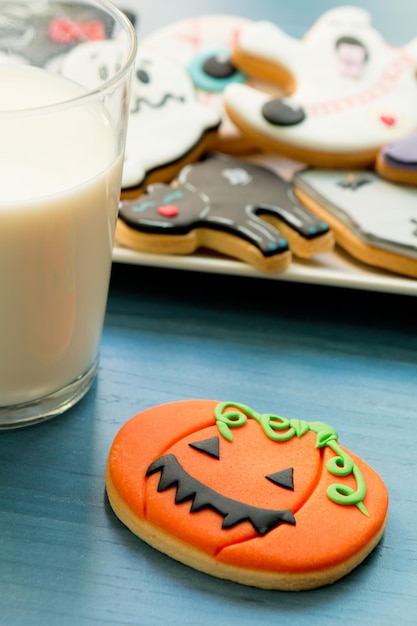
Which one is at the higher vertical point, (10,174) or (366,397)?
(10,174)

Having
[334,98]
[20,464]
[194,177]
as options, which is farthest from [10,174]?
[334,98]

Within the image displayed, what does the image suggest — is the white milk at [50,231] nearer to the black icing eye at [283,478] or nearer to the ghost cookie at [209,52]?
the black icing eye at [283,478]

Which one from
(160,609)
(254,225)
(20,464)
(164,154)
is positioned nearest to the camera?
(160,609)

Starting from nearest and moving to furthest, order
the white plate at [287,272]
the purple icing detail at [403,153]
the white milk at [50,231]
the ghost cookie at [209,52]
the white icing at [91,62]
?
Result: the white milk at [50,231] < the white icing at [91,62] < the white plate at [287,272] < the purple icing detail at [403,153] < the ghost cookie at [209,52]

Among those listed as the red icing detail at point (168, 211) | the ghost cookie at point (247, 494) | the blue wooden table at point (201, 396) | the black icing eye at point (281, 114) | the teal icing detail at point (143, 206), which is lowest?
the blue wooden table at point (201, 396)

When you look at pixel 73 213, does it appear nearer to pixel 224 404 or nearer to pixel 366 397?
pixel 224 404

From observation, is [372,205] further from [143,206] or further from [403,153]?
[143,206]

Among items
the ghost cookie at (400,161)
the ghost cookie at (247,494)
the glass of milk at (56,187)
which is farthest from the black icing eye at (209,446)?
the ghost cookie at (400,161)
